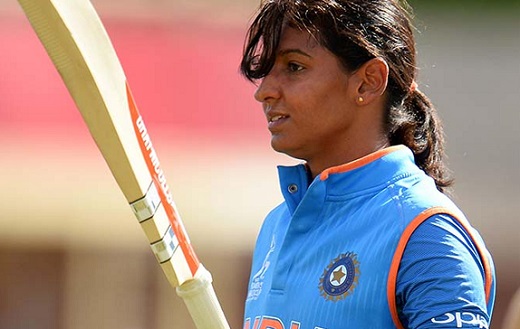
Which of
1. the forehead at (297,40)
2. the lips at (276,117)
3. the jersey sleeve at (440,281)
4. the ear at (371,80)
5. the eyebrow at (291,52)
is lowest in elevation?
the jersey sleeve at (440,281)

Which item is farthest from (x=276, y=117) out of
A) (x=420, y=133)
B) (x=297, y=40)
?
(x=420, y=133)

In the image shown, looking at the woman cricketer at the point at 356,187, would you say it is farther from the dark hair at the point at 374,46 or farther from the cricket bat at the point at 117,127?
the cricket bat at the point at 117,127

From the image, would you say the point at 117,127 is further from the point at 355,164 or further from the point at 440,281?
the point at 440,281

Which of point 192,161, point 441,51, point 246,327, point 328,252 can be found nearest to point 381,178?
point 328,252

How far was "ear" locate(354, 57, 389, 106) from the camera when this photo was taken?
193 cm

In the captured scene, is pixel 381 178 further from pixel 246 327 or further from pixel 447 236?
pixel 246 327

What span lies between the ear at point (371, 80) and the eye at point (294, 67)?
0.11m

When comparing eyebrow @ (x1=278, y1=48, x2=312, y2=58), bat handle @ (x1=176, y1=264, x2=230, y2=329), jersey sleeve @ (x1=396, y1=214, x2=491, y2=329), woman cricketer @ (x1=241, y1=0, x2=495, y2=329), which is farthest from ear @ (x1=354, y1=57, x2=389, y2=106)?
bat handle @ (x1=176, y1=264, x2=230, y2=329)

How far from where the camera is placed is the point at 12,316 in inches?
222

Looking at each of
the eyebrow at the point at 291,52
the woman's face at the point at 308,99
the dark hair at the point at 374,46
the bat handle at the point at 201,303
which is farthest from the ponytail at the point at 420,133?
the bat handle at the point at 201,303

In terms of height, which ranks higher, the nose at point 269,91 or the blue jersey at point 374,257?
the nose at point 269,91

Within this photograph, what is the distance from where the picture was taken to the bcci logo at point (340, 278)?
174 centimetres

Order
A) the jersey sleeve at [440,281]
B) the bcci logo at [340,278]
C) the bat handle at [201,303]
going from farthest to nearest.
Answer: the bat handle at [201,303] < the bcci logo at [340,278] < the jersey sleeve at [440,281]

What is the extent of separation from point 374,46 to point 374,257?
44 centimetres
